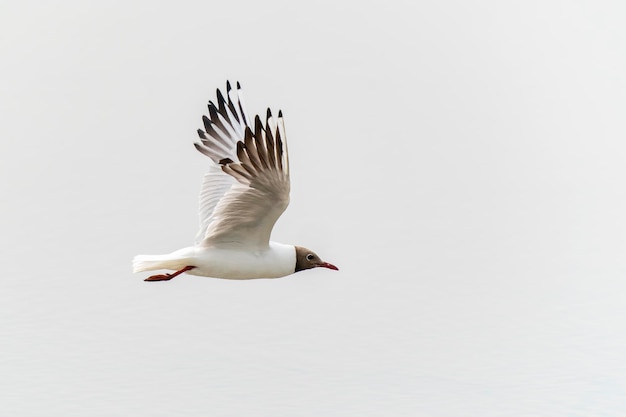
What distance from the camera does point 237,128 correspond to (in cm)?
1232

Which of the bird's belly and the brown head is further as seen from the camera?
the brown head

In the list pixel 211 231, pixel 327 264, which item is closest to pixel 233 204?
pixel 211 231

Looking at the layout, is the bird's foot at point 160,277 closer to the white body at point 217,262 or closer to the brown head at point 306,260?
the white body at point 217,262

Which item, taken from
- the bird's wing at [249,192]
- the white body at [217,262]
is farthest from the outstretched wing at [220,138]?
the white body at [217,262]

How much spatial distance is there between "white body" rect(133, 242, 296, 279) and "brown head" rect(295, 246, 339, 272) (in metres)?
0.36

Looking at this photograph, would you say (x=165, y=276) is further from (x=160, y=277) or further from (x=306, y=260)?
(x=306, y=260)

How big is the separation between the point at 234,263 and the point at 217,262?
15cm

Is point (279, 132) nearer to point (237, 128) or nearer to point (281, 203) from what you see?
point (281, 203)

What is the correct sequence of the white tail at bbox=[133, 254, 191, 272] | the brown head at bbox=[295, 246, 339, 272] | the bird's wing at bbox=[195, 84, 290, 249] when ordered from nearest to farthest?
the bird's wing at bbox=[195, 84, 290, 249], the white tail at bbox=[133, 254, 191, 272], the brown head at bbox=[295, 246, 339, 272]

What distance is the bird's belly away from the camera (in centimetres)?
1098

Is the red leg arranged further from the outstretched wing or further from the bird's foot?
the outstretched wing

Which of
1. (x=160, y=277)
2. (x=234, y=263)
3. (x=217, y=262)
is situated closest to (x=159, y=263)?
(x=160, y=277)

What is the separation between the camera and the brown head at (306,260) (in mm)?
11422

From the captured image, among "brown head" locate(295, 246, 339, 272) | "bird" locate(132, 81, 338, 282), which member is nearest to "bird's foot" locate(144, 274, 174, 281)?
"bird" locate(132, 81, 338, 282)
